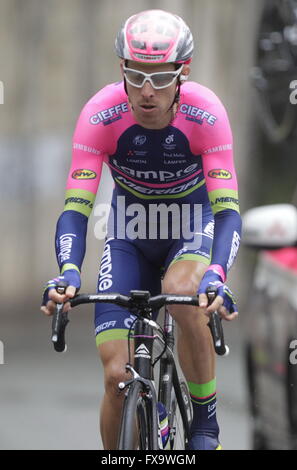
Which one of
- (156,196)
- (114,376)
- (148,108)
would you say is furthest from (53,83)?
(114,376)

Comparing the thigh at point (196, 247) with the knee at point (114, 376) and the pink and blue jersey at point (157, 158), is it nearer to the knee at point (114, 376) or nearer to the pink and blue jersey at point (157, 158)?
the pink and blue jersey at point (157, 158)

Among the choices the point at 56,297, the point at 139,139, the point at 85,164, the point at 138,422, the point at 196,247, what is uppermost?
the point at 139,139

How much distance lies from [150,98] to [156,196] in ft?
2.39

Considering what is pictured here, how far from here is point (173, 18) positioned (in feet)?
18.5

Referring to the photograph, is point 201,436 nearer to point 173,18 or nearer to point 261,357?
point 173,18

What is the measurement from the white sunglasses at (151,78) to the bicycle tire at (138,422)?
4.30ft

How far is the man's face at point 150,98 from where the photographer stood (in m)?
5.52

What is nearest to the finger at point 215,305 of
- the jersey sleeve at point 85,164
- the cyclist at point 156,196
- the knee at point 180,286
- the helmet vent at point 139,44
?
the cyclist at point 156,196

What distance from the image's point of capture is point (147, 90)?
551cm

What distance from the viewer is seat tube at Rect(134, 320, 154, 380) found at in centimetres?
547

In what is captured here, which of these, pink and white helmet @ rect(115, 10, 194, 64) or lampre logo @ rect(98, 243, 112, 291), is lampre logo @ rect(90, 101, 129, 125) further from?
lampre logo @ rect(98, 243, 112, 291)

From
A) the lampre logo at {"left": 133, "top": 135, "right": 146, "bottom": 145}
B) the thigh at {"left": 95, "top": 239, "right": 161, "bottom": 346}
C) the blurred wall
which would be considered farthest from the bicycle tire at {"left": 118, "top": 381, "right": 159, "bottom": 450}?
the blurred wall

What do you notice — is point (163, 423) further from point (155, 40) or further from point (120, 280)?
point (155, 40)
